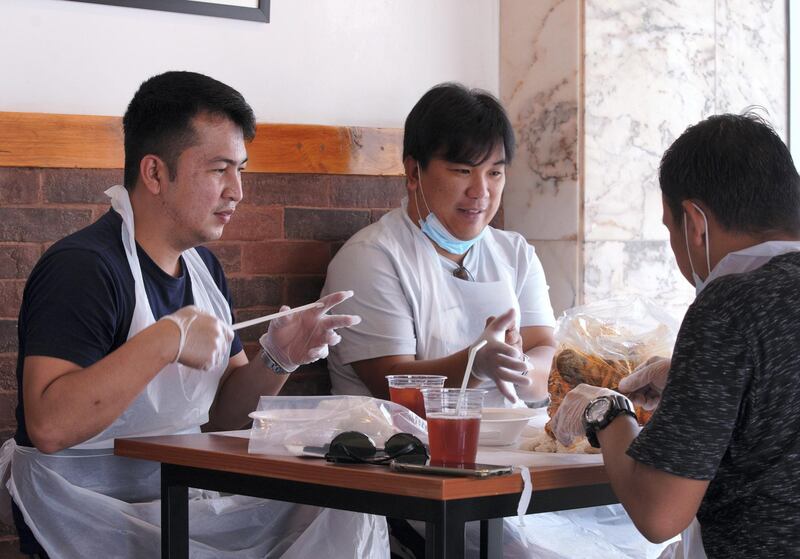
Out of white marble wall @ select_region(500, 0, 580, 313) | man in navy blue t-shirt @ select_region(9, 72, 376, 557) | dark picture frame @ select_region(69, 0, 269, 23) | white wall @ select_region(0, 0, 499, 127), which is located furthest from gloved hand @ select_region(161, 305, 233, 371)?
white marble wall @ select_region(500, 0, 580, 313)

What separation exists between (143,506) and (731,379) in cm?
115

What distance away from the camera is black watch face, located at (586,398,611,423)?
1.60 metres

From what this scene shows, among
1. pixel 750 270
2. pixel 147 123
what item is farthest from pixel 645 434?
pixel 147 123

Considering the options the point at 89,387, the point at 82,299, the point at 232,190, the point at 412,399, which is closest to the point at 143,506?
the point at 89,387

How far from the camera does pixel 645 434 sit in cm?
144

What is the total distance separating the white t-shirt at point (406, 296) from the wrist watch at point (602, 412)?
40.5 inches

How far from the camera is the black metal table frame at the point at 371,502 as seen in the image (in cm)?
145

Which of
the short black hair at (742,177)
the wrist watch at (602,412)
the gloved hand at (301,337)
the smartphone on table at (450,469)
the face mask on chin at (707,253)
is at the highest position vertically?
the short black hair at (742,177)

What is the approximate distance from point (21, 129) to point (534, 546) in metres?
1.49

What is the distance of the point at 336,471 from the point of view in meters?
1.56

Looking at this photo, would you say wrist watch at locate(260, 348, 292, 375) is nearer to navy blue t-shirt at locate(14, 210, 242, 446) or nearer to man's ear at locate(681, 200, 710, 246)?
navy blue t-shirt at locate(14, 210, 242, 446)

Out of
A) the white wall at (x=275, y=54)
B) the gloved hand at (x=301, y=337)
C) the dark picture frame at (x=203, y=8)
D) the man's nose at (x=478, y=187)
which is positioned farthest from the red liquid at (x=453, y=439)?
the dark picture frame at (x=203, y=8)

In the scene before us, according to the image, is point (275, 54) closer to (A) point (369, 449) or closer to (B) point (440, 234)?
(B) point (440, 234)

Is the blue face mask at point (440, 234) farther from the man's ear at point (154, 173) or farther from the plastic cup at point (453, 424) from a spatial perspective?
the plastic cup at point (453, 424)
